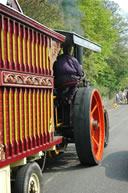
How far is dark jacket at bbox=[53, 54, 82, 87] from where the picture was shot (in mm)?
6340

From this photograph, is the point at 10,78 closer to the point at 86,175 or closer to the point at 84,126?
the point at 84,126

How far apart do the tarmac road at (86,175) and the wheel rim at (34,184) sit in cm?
73

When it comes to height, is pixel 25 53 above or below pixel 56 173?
above

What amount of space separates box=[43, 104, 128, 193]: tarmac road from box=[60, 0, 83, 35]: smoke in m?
12.0

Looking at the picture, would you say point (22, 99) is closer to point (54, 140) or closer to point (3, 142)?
point (3, 142)

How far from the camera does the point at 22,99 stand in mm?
4445

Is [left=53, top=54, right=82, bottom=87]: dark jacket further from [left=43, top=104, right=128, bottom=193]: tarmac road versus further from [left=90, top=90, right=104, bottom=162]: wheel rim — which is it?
[left=43, top=104, right=128, bottom=193]: tarmac road

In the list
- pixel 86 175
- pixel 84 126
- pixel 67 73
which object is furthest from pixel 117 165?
pixel 67 73

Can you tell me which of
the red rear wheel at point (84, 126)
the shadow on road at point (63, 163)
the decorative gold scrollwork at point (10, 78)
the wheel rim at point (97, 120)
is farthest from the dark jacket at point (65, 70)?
the decorative gold scrollwork at point (10, 78)

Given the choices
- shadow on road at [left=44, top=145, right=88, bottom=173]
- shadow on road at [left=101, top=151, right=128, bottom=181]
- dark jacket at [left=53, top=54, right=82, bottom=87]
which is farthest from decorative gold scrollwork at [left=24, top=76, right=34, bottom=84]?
shadow on road at [left=44, top=145, right=88, bottom=173]

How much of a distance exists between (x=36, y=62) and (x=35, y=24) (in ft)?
1.66

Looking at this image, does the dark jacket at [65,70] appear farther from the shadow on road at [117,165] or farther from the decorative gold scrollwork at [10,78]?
the decorative gold scrollwork at [10,78]

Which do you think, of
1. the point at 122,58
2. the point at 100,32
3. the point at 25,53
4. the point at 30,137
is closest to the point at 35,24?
the point at 25,53

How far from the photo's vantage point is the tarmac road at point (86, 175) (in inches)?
213
